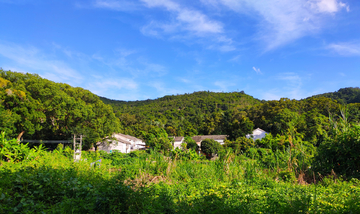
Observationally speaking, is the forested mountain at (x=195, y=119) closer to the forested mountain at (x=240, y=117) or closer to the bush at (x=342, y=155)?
the forested mountain at (x=240, y=117)

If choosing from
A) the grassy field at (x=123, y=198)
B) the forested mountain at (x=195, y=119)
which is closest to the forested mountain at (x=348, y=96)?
the forested mountain at (x=195, y=119)

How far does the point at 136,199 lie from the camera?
269 centimetres

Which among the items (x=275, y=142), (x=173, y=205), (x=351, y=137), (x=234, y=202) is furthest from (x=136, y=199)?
(x=275, y=142)

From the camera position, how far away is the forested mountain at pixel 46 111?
59.3ft

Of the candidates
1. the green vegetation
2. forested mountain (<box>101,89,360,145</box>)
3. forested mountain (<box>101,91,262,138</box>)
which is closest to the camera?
the green vegetation

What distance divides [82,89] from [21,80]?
740 cm

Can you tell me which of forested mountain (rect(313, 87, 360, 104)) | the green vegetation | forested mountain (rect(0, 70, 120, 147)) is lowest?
the green vegetation

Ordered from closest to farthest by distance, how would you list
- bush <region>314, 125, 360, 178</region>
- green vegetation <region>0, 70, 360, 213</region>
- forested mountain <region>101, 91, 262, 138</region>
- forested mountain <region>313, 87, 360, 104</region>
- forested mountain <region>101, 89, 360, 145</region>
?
Result: green vegetation <region>0, 70, 360, 213</region> < bush <region>314, 125, 360, 178</region> < forested mountain <region>101, 89, 360, 145</region> < forested mountain <region>101, 91, 262, 138</region> < forested mountain <region>313, 87, 360, 104</region>

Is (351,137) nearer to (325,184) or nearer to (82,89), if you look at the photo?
(325,184)

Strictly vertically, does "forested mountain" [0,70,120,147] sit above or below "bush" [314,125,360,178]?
above

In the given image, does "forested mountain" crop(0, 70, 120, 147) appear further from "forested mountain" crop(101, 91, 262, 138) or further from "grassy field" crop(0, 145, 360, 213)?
"forested mountain" crop(101, 91, 262, 138)

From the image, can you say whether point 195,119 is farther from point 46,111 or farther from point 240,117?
point 46,111

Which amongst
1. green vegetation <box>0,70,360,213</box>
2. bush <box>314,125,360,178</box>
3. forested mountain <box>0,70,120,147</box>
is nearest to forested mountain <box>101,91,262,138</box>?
forested mountain <box>0,70,120,147</box>

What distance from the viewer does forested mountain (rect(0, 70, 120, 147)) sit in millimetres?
18062
